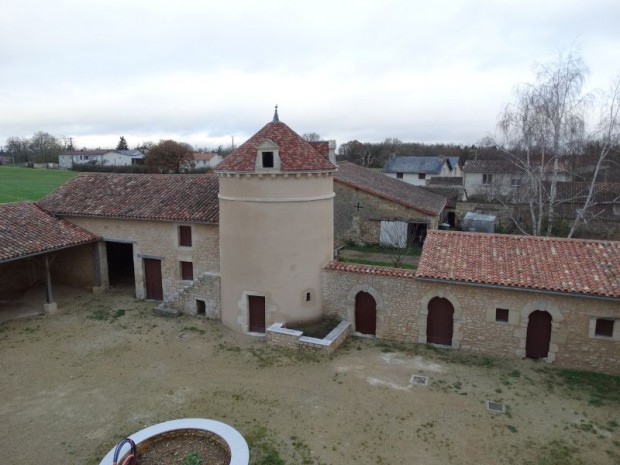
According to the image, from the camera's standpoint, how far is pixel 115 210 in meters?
22.1

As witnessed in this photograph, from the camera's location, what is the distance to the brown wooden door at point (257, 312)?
1783cm

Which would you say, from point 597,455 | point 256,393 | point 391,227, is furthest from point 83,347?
point 391,227

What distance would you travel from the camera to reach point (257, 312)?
17953 millimetres

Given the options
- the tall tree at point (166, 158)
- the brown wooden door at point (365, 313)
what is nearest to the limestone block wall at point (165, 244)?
the brown wooden door at point (365, 313)

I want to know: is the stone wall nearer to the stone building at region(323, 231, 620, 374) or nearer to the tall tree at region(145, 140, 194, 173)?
the stone building at region(323, 231, 620, 374)

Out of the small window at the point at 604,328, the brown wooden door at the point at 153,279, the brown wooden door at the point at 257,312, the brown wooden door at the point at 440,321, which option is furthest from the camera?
the brown wooden door at the point at 153,279

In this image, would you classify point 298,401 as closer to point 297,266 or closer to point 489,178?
point 297,266

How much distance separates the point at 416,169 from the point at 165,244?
44075 mm

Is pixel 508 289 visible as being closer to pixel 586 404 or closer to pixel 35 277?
pixel 586 404

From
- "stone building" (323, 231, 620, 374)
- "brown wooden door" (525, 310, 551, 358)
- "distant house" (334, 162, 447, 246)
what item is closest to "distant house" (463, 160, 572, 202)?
"distant house" (334, 162, 447, 246)

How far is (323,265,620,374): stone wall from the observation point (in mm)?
14062

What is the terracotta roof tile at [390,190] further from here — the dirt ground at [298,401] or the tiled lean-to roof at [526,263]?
the dirt ground at [298,401]

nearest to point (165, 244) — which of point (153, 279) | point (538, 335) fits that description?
point (153, 279)

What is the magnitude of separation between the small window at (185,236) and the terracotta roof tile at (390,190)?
1321cm
